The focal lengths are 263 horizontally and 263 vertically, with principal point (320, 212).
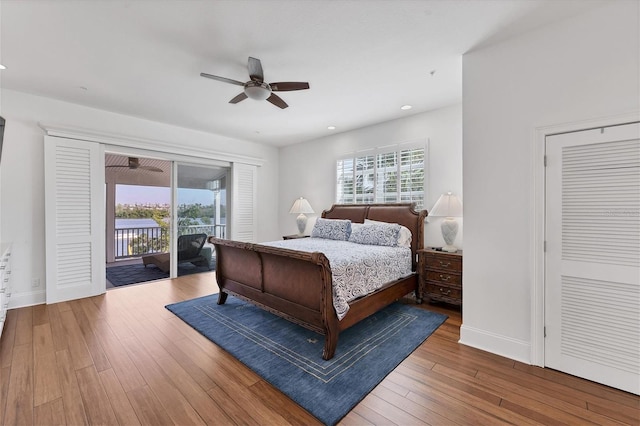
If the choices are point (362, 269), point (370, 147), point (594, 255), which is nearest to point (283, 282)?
point (362, 269)

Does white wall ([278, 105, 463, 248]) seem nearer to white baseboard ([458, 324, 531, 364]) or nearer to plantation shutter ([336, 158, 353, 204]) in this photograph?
plantation shutter ([336, 158, 353, 204])

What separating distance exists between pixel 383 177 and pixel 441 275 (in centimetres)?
195

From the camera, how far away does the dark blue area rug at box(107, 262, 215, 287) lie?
4.97 metres

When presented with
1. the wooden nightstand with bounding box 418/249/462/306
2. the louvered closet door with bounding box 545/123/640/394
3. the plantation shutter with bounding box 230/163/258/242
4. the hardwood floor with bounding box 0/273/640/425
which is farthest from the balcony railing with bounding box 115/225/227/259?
the louvered closet door with bounding box 545/123/640/394

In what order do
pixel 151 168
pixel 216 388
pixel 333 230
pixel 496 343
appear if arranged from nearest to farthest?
pixel 216 388 → pixel 496 343 → pixel 333 230 → pixel 151 168

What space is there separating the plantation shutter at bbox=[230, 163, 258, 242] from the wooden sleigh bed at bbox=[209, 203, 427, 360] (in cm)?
220

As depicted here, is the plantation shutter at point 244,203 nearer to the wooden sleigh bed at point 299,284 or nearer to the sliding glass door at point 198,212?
the sliding glass door at point 198,212

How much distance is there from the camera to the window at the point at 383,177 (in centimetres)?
426

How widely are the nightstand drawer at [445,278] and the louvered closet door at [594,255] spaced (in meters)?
1.13

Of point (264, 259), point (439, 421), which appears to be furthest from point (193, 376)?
point (439, 421)

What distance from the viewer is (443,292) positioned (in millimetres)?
3475

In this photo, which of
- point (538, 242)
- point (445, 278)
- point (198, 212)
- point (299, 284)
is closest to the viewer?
point (538, 242)

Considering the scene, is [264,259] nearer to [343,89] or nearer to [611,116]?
[343,89]

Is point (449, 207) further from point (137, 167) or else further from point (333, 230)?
point (137, 167)
